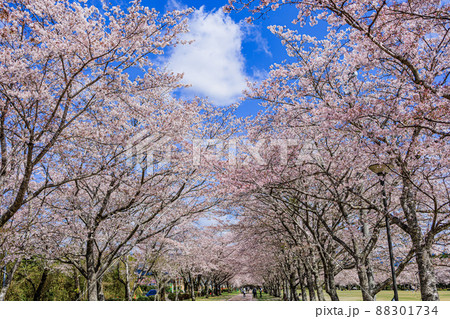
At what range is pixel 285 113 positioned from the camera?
354 inches

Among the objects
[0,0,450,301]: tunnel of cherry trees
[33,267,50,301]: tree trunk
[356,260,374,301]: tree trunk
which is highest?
[0,0,450,301]: tunnel of cherry trees

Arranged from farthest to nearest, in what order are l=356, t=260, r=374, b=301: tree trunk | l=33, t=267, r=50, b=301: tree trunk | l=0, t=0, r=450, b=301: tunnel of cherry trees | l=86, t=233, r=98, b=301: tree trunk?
l=33, t=267, r=50, b=301: tree trunk, l=86, t=233, r=98, b=301: tree trunk, l=356, t=260, r=374, b=301: tree trunk, l=0, t=0, r=450, b=301: tunnel of cherry trees

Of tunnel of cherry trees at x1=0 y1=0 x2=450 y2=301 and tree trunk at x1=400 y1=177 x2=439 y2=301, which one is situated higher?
tunnel of cherry trees at x1=0 y1=0 x2=450 y2=301

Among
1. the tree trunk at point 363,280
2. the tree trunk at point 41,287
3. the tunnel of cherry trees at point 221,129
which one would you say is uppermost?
the tunnel of cherry trees at point 221,129

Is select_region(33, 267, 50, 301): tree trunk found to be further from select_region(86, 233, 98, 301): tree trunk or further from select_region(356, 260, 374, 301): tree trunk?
select_region(356, 260, 374, 301): tree trunk

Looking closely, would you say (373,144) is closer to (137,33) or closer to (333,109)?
(333,109)

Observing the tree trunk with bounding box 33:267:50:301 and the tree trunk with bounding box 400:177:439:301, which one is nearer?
the tree trunk with bounding box 400:177:439:301

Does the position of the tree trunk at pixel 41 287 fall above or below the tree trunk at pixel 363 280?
below

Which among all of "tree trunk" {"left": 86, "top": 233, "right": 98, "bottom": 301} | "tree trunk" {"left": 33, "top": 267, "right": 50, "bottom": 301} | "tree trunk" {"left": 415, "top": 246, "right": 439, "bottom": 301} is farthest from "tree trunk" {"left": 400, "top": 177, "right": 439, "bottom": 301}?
"tree trunk" {"left": 33, "top": 267, "right": 50, "bottom": 301}

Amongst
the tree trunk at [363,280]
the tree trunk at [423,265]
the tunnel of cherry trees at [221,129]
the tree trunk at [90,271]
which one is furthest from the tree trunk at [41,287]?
the tree trunk at [423,265]

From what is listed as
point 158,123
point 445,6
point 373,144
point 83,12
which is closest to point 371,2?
point 445,6

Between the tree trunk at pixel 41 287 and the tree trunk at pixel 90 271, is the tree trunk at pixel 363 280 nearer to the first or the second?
the tree trunk at pixel 90 271

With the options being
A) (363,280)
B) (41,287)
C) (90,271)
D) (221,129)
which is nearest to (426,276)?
(363,280)
